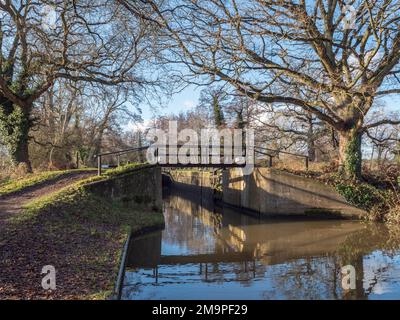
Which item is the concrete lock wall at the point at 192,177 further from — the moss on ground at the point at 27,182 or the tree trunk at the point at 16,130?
the moss on ground at the point at 27,182

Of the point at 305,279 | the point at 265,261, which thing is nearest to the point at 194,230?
the point at 265,261

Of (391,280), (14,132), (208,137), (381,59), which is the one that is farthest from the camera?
(208,137)

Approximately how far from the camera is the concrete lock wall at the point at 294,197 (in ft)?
60.8

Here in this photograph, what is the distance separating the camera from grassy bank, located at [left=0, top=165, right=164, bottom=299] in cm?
619

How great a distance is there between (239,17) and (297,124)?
1441 centimetres

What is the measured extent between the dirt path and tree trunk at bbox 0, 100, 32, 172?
4.29 metres

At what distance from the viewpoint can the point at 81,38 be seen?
17.8 meters

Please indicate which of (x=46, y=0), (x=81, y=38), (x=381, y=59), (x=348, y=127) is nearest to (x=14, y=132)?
(x=81, y=38)

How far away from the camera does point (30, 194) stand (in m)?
14.5

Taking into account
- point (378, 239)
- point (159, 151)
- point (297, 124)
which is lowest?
point (378, 239)

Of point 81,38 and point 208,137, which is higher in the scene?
point 81,38

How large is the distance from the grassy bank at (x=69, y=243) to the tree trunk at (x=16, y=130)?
7734 mm

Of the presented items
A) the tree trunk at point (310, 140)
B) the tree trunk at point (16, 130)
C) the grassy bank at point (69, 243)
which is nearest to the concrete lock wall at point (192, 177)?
the tree trunk at point (310, 140)
